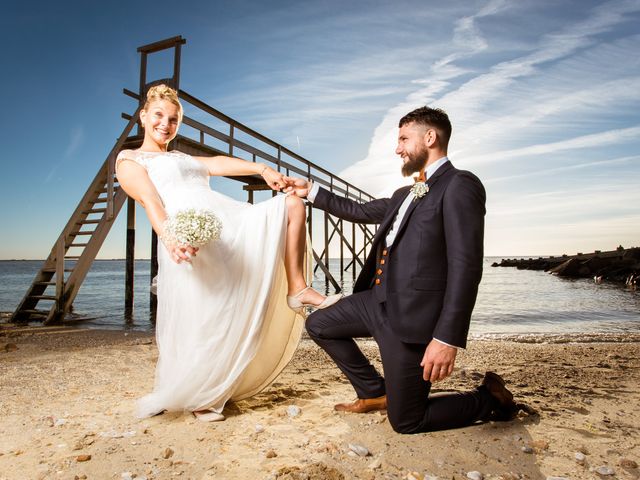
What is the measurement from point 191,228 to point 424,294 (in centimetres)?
136

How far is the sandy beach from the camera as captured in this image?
2217 millimetres

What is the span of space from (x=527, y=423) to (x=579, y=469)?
596 mm

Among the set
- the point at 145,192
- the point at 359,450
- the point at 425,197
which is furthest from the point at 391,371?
the point at 145,192

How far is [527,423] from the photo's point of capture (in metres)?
2.81

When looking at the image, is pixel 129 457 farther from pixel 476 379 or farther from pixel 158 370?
pixel 476 379

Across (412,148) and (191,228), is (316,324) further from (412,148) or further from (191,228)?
(412,148)

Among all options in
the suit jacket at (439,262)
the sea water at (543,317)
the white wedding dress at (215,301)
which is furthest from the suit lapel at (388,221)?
the sea water at (543,317)

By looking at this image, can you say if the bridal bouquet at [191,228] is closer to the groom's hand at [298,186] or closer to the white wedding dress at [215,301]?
the white wedding dress at [215,301]

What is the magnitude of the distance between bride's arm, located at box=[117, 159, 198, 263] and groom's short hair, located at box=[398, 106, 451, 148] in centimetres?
154

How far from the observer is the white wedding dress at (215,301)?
2842 mm

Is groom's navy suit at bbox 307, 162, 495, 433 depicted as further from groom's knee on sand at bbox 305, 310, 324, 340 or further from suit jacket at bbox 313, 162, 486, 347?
groom's knee on sand at bbox 305, 310, 324, 340

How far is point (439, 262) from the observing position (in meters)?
2.50

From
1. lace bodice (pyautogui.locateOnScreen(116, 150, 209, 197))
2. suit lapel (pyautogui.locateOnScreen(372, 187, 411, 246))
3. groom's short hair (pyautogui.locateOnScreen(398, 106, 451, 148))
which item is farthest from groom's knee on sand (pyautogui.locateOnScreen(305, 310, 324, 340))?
groom's short hair (pyautogui.locateOnScreen(398, 106, 451, 148))

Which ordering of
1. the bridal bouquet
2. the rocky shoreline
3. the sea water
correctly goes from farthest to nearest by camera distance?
the rocky shoreline, the sea water, the bridal bouquet
